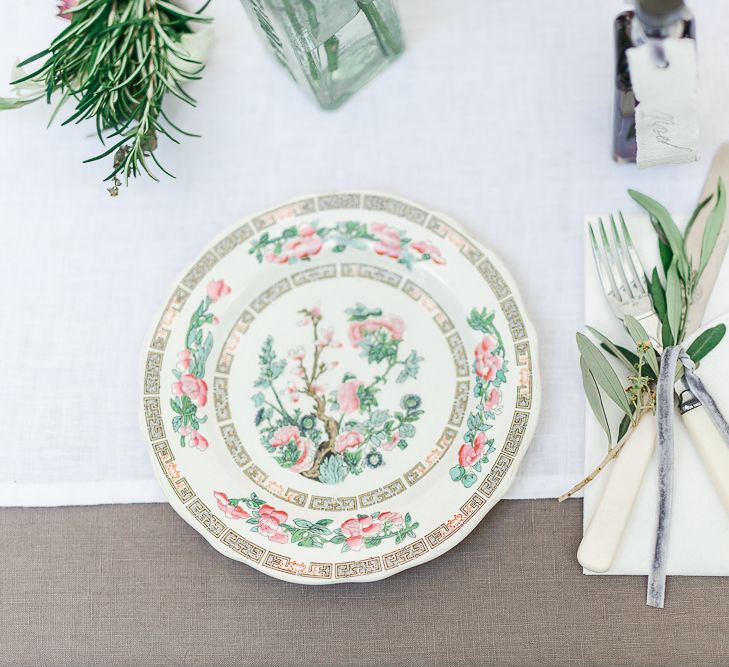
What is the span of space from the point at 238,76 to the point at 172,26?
73 millimetres

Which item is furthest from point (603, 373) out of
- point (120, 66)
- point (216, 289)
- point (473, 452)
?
point (120, 66)

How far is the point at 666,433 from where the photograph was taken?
60 centimetres

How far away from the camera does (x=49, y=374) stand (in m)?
0.70

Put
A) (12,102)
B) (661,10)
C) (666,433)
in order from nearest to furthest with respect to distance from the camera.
Result: 1. (661,10)
2. (666,433)
3. (12,102)

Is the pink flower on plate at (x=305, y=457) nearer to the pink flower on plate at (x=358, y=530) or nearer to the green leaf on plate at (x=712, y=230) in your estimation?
the pink flower on plate at (x=358, y=530)

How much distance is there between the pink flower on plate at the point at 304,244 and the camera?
2.23 feet

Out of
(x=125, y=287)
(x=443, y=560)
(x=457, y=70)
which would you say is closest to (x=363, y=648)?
(x=443, y=560)

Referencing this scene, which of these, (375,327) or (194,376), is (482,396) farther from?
(194,376)

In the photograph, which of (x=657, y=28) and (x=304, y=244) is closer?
(x=657, y=28)

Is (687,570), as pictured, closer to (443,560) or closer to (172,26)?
(443,560)

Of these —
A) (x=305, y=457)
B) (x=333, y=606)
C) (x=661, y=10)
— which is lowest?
(x=333, y=606)

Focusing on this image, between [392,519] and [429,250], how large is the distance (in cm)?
23

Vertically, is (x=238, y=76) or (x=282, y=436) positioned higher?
(x=238, y=76)

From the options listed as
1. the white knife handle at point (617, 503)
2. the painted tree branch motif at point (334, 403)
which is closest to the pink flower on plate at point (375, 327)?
the painted tree branch motif at point (334, 403)
